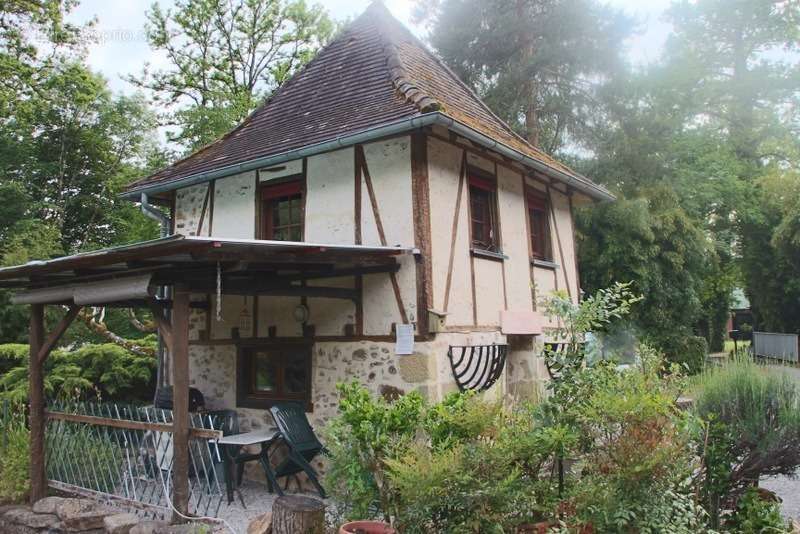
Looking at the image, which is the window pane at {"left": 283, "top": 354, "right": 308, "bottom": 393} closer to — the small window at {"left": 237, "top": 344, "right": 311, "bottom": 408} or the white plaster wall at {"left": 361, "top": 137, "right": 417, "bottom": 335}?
the small window at {"left": 237, "top": 344, "right": 311, "bottom": 408}

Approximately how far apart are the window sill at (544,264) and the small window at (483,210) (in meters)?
0.93

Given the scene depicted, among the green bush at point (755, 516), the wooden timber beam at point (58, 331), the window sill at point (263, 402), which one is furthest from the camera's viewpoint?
the window sill at point (263, 402)

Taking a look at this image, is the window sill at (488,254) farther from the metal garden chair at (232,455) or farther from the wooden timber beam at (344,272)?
the metal garden chair at (232,455)

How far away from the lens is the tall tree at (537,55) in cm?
1575

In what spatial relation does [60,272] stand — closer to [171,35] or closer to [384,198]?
[384,198]

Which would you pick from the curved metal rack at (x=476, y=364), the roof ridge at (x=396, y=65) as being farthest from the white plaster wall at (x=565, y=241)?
the roof ridge at (x=396, y=65)

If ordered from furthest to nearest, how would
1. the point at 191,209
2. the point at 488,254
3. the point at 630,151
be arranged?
the point at 630,151, the point at 191,209, the point at 488,254

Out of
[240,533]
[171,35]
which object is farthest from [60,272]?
[171,35]

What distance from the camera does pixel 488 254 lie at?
7.41 meters

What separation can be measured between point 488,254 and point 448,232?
0.77 meters

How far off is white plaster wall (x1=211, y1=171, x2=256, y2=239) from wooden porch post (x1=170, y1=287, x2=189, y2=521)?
268 cm

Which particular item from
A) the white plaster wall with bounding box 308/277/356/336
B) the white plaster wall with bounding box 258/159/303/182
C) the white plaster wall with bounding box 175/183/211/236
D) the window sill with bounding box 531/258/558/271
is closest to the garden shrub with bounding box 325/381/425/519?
the white plaster wall with bounding box 308/277/356/336

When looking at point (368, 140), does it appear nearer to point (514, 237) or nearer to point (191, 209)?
point (514, 237)

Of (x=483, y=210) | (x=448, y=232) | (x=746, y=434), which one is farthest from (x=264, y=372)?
(x=746, y=434)
